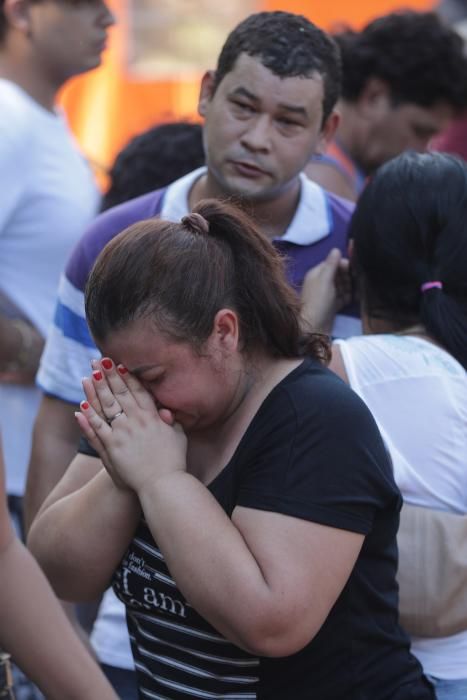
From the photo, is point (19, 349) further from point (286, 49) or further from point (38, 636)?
point (38, 636)

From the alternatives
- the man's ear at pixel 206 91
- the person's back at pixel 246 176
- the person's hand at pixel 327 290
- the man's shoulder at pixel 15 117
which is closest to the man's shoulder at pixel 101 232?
the person's back at pixel 246 176

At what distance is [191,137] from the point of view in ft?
11.7

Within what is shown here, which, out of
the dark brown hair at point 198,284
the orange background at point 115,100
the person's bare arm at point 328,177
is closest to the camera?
the dark brown hair at point 198,284

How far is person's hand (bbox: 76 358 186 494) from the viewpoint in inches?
76.5

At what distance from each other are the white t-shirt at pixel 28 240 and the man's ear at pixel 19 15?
280 millimetres

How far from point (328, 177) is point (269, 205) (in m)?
0.78

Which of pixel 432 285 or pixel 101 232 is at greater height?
pixel 432 285

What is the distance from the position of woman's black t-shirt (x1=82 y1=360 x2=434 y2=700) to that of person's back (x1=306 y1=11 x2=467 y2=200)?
2542 millimetres

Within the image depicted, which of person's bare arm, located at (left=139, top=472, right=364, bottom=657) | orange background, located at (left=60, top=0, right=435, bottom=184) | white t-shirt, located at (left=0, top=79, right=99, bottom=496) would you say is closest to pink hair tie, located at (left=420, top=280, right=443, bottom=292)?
person's bare arm, located at (left=139, top=472, right=364, bottom=657)

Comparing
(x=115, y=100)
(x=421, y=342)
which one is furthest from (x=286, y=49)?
(x=115, y=100)

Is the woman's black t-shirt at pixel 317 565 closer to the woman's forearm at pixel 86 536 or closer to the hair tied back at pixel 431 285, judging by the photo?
the woman's forearm at pixel 86 536

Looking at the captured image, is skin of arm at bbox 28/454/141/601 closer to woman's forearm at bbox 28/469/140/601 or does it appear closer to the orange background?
woman's forearm at bbox 28/469/140/601

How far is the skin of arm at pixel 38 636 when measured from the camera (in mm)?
1841

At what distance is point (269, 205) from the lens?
9.53 ft
